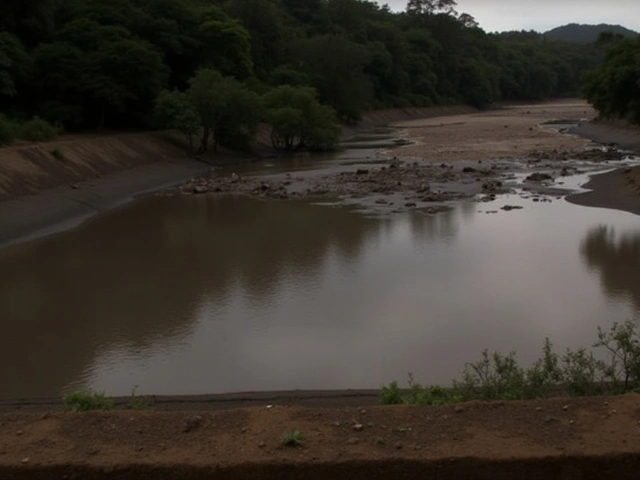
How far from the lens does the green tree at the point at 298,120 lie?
48.3 metres

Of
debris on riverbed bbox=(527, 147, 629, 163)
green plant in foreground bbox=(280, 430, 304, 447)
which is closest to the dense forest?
debris on riverbed bbox=(527, 147, 629, 163)

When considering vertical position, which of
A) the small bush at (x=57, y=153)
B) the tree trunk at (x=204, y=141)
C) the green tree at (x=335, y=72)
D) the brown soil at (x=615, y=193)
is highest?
the green tree at (x=335, y=72)

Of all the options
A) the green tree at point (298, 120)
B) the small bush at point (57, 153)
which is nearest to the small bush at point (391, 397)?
the small bush at point (57, 153)

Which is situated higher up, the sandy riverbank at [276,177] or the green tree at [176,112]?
the green tree at [176,112]

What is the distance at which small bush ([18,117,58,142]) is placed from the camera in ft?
111

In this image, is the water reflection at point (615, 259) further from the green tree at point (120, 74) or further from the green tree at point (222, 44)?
the green tree at point (222, 44)

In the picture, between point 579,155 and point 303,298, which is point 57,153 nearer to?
point 303,298

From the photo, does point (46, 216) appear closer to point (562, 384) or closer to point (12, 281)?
point (12, 281)

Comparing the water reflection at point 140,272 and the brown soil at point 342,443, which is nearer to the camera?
the brown soil at point 342,443

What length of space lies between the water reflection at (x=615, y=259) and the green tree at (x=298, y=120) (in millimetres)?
28419

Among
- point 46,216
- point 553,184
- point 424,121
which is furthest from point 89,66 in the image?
point 424,121

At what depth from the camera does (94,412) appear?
5719mm

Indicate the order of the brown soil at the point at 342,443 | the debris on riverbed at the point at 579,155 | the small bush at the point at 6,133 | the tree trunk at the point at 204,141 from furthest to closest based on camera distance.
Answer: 1. the tree trunk at the point at 204,141
2. the debris on riverbed at the point at 579,155
3. the small bush at the point at 6,133
4. the brown soil at the point at 342,443

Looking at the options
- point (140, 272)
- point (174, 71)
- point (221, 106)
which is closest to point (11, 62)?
point (221, 106)
